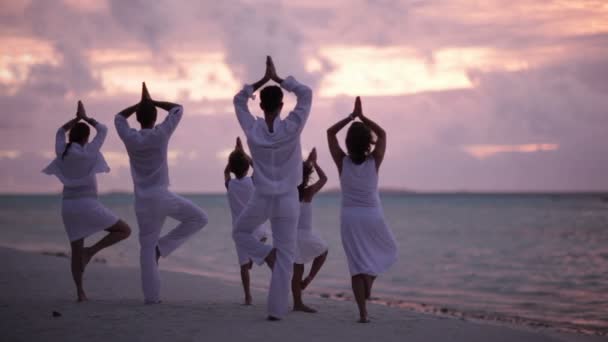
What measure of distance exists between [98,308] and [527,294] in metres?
11.6

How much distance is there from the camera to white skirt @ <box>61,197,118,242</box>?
29.6ft

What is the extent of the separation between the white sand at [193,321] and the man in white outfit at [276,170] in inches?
25.3

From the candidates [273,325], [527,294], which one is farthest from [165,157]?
[527,294]

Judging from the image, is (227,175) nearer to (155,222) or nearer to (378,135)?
(155,222)

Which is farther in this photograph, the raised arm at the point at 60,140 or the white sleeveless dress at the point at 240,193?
the white sleeveless dress at the point at 240,193

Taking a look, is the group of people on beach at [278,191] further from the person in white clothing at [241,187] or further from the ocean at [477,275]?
the ocean at [477,275]

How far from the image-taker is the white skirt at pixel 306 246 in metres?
8.85

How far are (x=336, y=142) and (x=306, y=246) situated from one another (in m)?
1.62

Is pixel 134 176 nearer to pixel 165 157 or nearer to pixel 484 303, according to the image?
pixel 165 157

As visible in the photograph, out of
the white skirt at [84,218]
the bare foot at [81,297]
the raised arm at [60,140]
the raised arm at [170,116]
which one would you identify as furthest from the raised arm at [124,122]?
the bare foot at [81,297]

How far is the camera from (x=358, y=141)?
25.4ft

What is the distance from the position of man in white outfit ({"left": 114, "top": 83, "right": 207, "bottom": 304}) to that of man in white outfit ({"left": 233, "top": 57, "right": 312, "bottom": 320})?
1.16 m

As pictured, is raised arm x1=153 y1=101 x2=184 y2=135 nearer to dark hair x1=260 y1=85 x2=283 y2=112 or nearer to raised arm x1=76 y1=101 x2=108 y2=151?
raised arm x1=76 y1=101 x2=108 y2=151

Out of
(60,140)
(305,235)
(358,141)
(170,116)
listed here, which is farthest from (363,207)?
(60,140)
